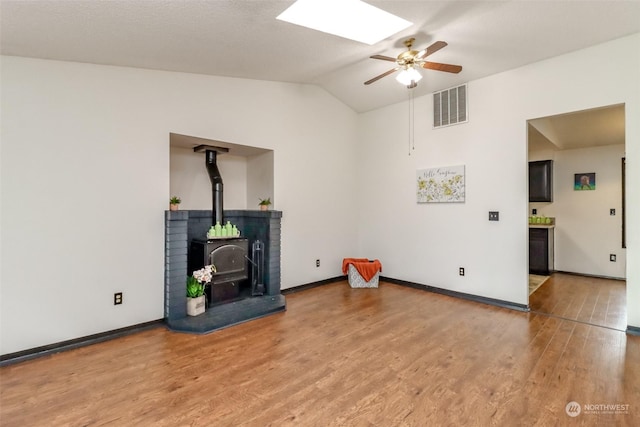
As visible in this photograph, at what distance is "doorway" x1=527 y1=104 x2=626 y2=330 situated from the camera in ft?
14.1

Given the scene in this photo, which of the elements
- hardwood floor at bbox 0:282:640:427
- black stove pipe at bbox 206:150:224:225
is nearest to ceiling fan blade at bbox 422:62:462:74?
hardwood floor at bbox 0:282:640:427

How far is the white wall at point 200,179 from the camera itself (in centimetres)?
403

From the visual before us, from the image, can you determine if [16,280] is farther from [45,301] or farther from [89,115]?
[89,115]

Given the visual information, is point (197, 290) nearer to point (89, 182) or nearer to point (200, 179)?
point (89, 182)

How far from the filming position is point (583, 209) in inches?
219

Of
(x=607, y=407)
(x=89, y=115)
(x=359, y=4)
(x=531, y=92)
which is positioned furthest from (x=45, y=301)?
(x=531, y=92)

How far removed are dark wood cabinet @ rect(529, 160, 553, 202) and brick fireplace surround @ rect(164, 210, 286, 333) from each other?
16.5 feet

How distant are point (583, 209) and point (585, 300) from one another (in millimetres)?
2354

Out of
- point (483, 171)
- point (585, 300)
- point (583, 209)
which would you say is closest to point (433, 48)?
point (483, 171)

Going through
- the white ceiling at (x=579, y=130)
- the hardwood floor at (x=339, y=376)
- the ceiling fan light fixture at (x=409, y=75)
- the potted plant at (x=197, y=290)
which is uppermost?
the ceiling fan light fixture at (x=409, y=75)

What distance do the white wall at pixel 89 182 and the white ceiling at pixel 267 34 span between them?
236 millimetres

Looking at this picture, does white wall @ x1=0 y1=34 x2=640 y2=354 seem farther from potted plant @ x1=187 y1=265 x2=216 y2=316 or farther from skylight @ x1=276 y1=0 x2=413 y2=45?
skylight @ x1=276 y1=0 x2=413 y2=45

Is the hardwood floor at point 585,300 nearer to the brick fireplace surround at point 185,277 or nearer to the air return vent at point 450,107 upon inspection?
the air return vent at point 450,107

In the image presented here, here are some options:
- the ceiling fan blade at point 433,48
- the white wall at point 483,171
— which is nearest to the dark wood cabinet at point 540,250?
the white wall at point 483,171
